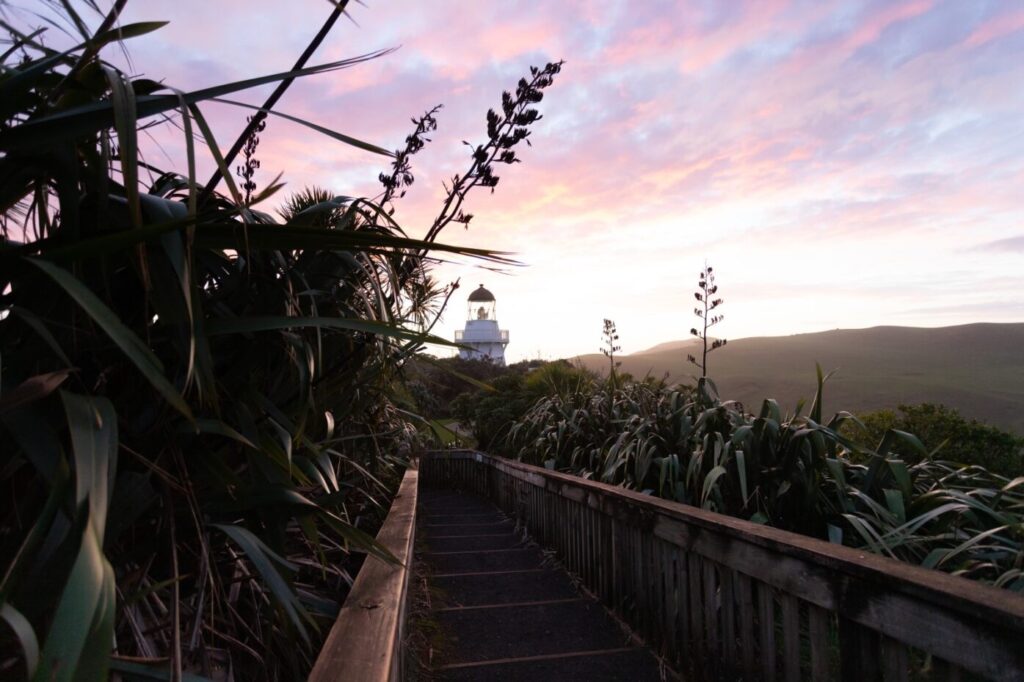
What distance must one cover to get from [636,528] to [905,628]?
1.61 metres

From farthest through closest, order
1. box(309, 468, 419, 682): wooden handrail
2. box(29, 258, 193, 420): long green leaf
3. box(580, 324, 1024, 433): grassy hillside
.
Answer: box(580, 324, 1024, 433): grassy hillside < box(309, 468, 419, 682): wooden handrail < box(29, 258, 193, 420): long green leaf

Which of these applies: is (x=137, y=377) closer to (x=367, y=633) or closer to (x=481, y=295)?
(x=367, y=633)

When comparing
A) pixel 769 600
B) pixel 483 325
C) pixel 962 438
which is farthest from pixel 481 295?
pixel 769 600

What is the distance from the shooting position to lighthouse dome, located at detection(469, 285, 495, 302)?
24234 mm

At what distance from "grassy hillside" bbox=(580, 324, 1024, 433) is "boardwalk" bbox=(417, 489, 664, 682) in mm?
20539

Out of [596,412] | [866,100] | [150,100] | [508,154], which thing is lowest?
[596,412]

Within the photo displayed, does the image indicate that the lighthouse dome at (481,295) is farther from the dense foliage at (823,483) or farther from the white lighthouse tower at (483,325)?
the dense foliage at (823,483)

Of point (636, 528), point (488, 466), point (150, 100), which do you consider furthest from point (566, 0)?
point (488, 466)

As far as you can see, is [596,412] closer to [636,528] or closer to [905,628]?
[636,528]

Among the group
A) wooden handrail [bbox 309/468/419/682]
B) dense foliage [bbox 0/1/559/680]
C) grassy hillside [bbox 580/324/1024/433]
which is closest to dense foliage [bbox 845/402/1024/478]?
wooden handrail [bbox 309/468/419/682]

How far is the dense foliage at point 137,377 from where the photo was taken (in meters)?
0.63

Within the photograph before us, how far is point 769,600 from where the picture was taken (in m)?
1.87

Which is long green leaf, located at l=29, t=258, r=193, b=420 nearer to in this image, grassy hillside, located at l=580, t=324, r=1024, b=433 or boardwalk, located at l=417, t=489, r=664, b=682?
boardwalk, located at l=417, t=489, r=664, b=682

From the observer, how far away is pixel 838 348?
158 feet
